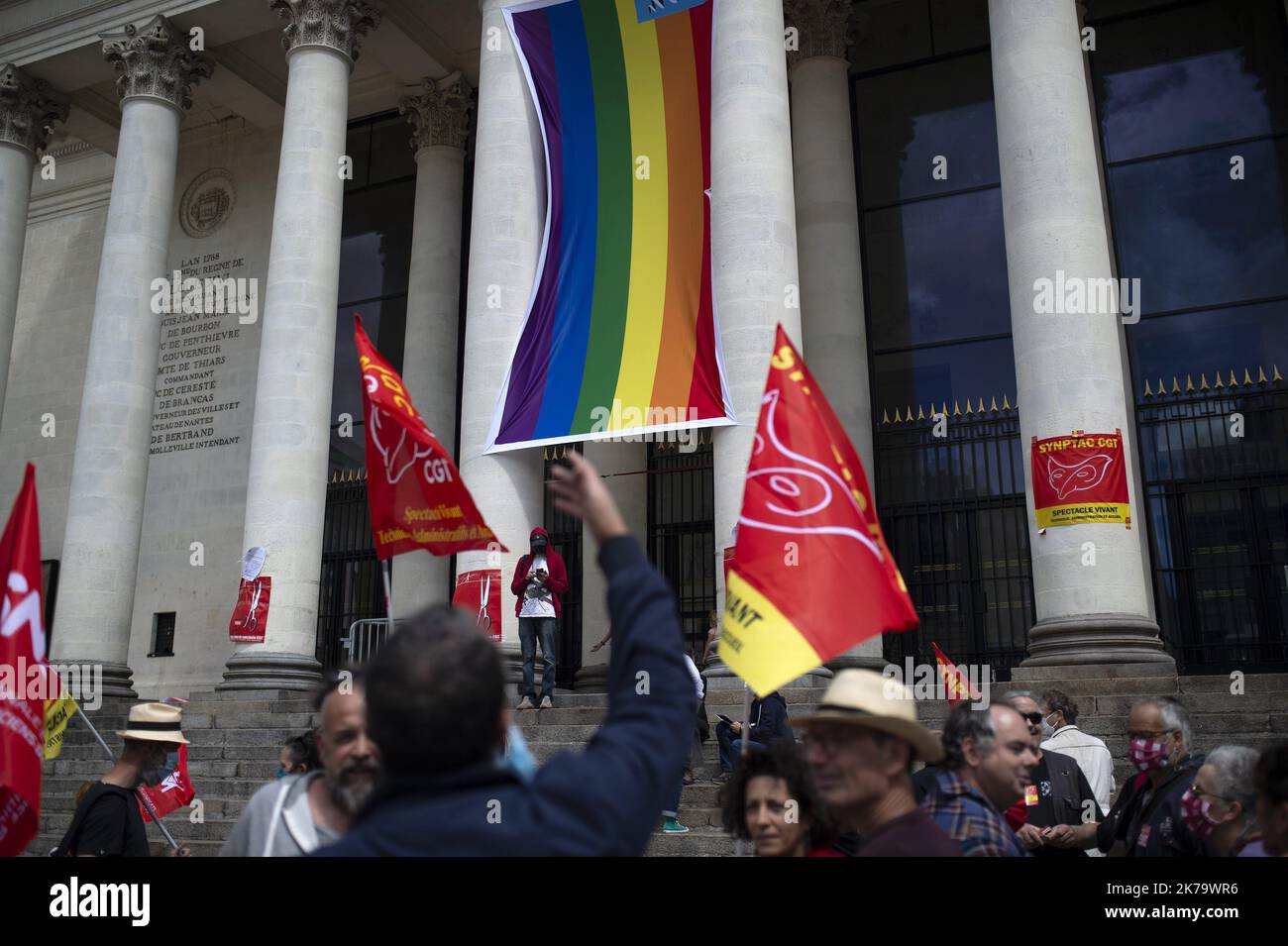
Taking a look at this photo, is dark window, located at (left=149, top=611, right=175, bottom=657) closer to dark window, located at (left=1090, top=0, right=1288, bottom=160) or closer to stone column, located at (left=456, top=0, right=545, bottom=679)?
stone column, located at (left=456, top=0, right=545, bottom=679)

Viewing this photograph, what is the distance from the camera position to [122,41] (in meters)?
21.1

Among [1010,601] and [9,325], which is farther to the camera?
[9,325]

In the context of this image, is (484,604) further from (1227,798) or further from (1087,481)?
(1227,798)

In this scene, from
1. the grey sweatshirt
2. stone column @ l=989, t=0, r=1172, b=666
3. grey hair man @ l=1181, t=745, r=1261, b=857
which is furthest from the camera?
stone column @ l=989, t=0, r=1172, b=666

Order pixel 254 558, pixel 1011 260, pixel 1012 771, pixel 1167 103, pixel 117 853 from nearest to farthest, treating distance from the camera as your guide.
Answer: pixel 1012 771, pixel 117 853, pixel 1011 260, pixel 254 558, pixel 1167 103

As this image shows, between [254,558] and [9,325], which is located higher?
[9,325]

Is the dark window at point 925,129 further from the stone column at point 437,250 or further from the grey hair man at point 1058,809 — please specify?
the grey hair man at point 1058,809

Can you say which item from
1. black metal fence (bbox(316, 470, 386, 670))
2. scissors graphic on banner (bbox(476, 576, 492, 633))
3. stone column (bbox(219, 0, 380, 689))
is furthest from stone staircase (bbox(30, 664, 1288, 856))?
black metal fence (bbox(316, 470, 386, 670))

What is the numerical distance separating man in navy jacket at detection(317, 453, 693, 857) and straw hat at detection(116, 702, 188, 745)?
3.84 metres

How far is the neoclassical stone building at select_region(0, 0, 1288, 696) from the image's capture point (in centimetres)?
1480

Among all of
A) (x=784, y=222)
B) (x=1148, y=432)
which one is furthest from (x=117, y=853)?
(x=1148, y=432)

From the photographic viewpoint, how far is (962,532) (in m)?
19.3

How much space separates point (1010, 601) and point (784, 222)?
25.1ft
